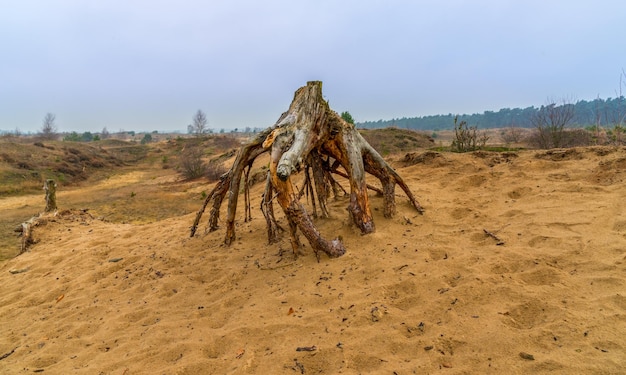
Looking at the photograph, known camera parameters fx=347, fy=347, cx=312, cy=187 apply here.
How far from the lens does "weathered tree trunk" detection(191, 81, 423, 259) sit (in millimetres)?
3367

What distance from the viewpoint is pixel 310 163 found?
4.61 metres

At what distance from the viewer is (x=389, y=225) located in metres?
4.12

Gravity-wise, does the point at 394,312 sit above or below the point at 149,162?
below

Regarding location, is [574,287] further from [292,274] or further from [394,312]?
[292,274]

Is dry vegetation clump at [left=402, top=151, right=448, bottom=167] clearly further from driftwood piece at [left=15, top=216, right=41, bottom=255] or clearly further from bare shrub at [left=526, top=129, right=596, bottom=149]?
driftwood piece at [left=15, top=216, right=41, bottom=255]

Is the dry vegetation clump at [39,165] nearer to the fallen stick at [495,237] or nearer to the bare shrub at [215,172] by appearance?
the bare shrub at [215,172]

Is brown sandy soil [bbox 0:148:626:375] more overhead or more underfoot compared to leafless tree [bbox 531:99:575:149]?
more underfoot

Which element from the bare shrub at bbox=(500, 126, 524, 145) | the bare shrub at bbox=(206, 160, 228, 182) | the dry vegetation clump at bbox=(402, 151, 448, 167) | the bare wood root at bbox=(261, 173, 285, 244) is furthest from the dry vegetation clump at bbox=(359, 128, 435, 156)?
the bare wood root at bbox=(261, 173, 285, 244)

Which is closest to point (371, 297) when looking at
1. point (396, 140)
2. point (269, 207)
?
point (269, 207)

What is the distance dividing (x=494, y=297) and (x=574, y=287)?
22.8 inches

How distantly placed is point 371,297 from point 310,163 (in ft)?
7.40

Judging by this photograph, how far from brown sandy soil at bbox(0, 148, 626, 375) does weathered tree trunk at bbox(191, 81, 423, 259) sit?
0.78 feet

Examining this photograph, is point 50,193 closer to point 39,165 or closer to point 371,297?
point 371,297

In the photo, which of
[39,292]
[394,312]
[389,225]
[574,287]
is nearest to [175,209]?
[39,292]
